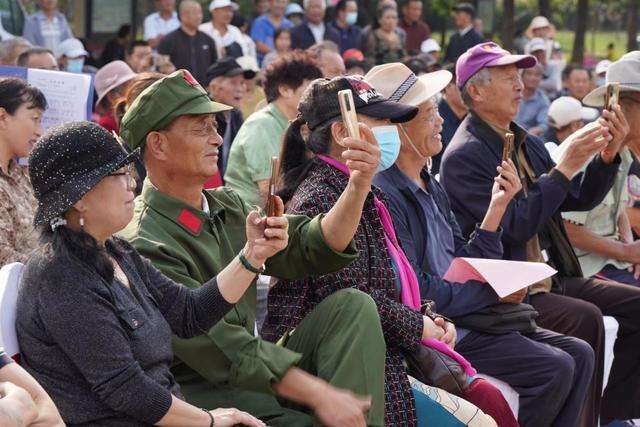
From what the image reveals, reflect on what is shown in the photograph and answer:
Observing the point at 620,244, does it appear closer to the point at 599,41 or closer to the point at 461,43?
the point at 461,43

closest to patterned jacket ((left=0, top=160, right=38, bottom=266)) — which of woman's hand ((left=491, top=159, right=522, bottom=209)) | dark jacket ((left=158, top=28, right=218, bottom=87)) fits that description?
woman's hand ((left=491, top=159, right=522, bottom=209))

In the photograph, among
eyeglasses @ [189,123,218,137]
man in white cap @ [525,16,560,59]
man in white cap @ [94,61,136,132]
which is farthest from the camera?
man in white cap @ [525,16,560,59]

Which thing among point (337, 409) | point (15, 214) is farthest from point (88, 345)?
point (15, 214)

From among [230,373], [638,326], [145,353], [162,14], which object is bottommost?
[162,14]

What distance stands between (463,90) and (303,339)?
8.48ft

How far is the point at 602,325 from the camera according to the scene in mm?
5453

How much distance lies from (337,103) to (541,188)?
5.11 feet

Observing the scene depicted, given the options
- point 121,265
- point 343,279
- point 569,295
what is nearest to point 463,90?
point 569,295

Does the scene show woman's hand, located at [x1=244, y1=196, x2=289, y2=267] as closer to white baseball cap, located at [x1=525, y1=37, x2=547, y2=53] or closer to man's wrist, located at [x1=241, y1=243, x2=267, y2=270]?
man's wrist, located at [x1=241, y1=243, x2=267, y2=270]

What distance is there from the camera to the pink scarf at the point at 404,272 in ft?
13.7

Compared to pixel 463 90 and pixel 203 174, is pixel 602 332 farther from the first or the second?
pixel 203 174

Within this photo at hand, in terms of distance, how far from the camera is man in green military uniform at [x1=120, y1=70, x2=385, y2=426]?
3.39m

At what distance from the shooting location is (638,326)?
232 inches

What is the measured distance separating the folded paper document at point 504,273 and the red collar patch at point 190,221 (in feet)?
4.72
